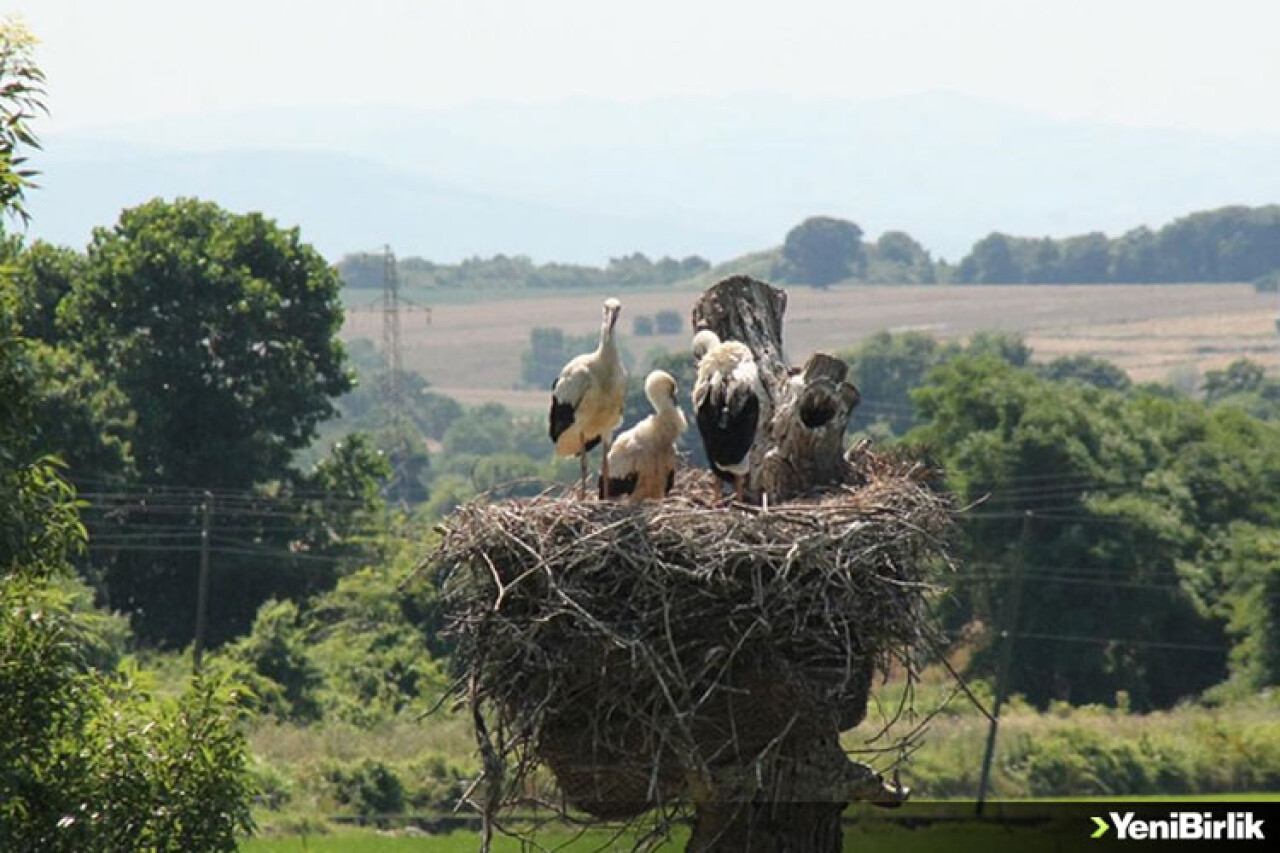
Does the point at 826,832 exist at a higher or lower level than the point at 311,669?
higher

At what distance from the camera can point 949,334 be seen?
172125mm

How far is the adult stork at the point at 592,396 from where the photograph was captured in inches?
592

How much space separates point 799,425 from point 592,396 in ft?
4.33

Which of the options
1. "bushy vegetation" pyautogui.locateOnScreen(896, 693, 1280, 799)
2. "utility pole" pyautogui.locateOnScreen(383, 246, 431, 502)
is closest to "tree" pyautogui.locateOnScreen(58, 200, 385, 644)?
"bushy vegetation" pyautogui.locateOnScreen(896, 693, 1280, 799)

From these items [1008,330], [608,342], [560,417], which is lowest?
[1008,330]

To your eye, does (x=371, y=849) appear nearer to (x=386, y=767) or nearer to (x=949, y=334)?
(x=386, y=767)

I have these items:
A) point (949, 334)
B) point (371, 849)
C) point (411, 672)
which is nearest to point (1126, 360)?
point (949, 334)

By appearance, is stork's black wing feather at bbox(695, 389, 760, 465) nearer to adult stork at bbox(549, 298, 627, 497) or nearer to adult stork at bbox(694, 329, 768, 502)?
adult stork at bbox(694, 329, 768, 502)

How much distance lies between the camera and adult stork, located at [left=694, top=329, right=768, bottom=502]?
13711mm

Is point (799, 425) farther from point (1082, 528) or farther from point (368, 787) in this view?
point (1082, 528)

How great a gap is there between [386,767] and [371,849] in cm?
528

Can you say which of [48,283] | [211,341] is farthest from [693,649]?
[48,283]

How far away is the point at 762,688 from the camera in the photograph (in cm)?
1290

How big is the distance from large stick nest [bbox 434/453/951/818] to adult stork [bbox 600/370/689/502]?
1.40 meters
